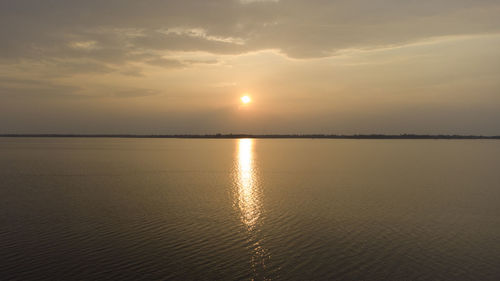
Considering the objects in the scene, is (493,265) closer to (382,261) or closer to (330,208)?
(382,261)

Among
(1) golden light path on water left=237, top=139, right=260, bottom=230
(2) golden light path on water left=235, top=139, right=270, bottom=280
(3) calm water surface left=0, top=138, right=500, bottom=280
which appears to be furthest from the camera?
(1) golden light path on water left=237, top=139, right=260, bottom=230

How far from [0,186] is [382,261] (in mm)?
35891

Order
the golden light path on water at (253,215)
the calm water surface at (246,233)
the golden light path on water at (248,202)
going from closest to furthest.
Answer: the calm water surface at (246,233)
the golden light path on water at (253,215)
the golden light path on water at (248,202)

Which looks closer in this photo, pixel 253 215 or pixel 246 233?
pixel 246 233

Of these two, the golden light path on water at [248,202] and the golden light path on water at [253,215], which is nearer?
the golden light path on water at [253,215]

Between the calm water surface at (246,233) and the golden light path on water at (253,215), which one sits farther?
the golden light path on water at (253,215)

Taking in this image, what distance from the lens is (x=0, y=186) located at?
113 feet

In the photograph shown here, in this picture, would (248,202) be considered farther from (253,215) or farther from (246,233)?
(246,233)

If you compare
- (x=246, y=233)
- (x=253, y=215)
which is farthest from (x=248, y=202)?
(x=246, y=233)

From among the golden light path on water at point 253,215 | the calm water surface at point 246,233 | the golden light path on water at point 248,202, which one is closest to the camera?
the calm water surface at point 246,233

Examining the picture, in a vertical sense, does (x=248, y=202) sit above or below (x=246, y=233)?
below

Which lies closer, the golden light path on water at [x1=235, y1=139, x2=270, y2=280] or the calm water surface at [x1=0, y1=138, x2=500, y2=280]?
the calm water surface at [x1=0, y1=138, x2=500, y2=280]

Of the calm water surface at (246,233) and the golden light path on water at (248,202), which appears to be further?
the golden light path on water at (248,202)

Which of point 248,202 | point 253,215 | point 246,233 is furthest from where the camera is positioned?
point 248,202
